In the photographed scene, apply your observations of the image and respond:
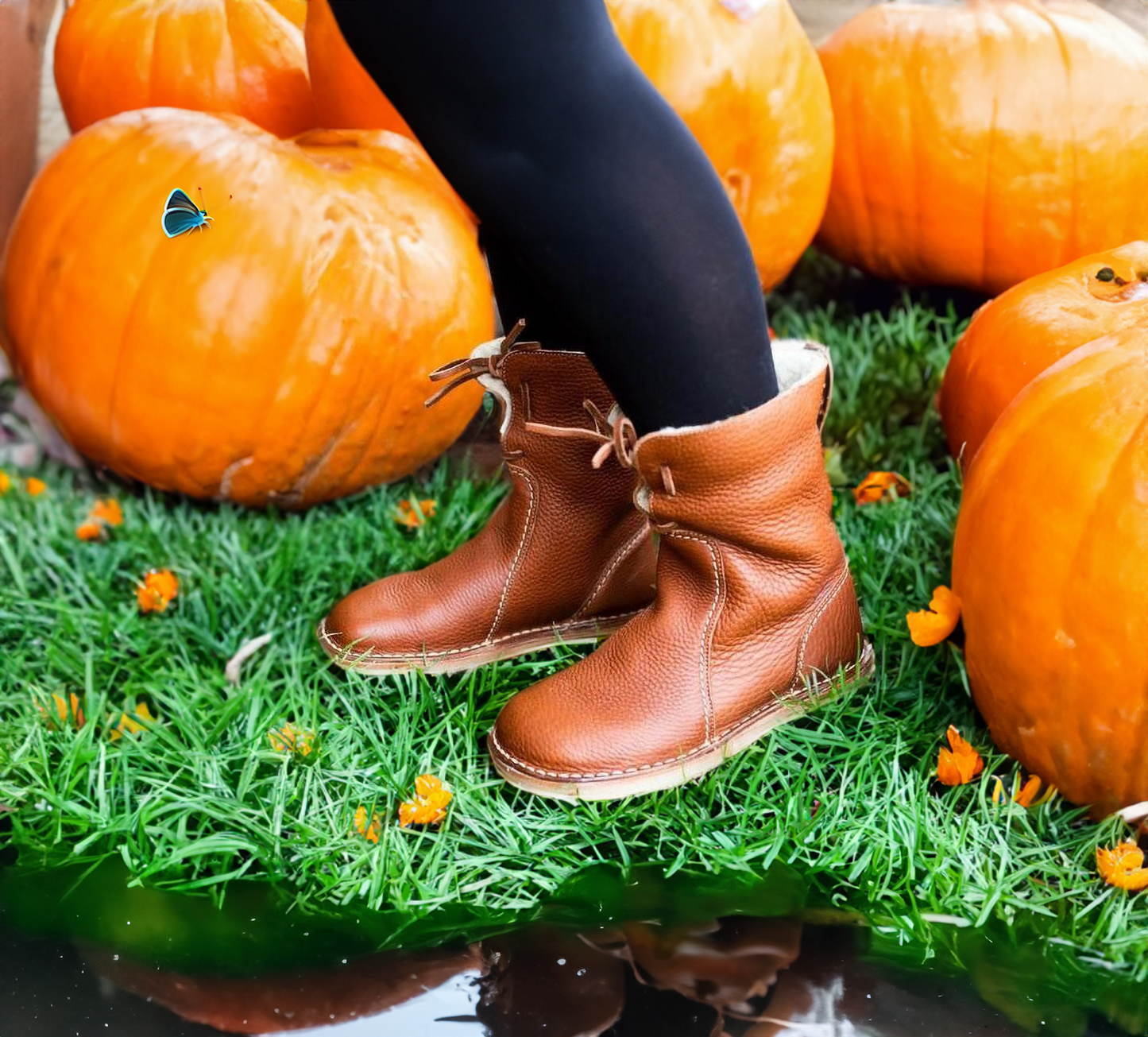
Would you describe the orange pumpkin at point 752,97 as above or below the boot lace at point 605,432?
above

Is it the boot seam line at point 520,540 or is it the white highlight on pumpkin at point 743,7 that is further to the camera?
the white highlight on pumpkin at point 743,7

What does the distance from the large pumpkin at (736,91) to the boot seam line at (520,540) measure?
0.83 metres

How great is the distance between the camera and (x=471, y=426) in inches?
77.4

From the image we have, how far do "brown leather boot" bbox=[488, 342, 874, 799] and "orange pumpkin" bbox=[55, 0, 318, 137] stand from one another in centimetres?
116

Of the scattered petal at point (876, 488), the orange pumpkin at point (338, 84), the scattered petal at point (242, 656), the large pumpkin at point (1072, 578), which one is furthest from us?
the orange pumpkin at point (338, 84)

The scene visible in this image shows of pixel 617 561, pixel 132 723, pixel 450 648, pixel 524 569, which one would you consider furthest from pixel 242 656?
pixel 617 561

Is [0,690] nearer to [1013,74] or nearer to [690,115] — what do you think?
[690,115]

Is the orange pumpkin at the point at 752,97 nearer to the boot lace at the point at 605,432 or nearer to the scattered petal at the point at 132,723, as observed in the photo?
the boot lace at the point at 605,432

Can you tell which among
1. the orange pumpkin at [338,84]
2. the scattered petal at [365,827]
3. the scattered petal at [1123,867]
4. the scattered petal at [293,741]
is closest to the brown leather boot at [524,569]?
the scattered petal at [293,741]

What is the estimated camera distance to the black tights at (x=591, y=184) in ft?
3.00

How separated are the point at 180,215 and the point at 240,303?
0.47ft

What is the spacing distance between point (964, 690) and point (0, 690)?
1.11 m

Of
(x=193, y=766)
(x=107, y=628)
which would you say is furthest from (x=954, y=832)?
(x=107, y=628)

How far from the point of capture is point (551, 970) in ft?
3.31
